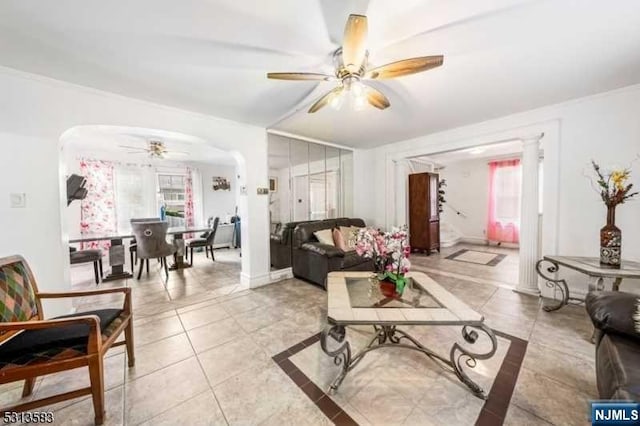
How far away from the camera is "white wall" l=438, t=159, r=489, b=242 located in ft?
21.1

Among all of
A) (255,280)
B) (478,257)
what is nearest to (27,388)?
(255,280)

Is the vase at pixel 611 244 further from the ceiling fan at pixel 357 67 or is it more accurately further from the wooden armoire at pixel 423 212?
the wooden armoire at pixel 423 212

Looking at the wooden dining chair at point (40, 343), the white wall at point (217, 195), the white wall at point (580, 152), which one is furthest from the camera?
the white wall at point (217, 195)

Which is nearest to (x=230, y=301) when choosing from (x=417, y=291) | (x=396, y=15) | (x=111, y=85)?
(x=417, y=291)

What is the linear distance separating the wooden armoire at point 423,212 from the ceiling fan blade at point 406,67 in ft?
12.9

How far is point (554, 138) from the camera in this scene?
286 centimetres

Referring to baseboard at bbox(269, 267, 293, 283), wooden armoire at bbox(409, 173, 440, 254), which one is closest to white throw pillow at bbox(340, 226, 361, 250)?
baseboard at bbox(269, 267, 293, 283)

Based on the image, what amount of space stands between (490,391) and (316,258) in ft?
7.42

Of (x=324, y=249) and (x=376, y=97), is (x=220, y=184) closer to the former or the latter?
(x=324, y=249)

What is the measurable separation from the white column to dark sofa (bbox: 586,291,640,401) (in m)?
1.92

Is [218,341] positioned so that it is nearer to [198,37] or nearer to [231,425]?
[231,425]

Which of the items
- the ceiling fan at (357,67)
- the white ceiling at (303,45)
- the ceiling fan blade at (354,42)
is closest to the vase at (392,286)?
the ceiling fan at (357,67)

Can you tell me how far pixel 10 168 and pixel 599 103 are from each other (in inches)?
233

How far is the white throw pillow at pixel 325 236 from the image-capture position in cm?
361
